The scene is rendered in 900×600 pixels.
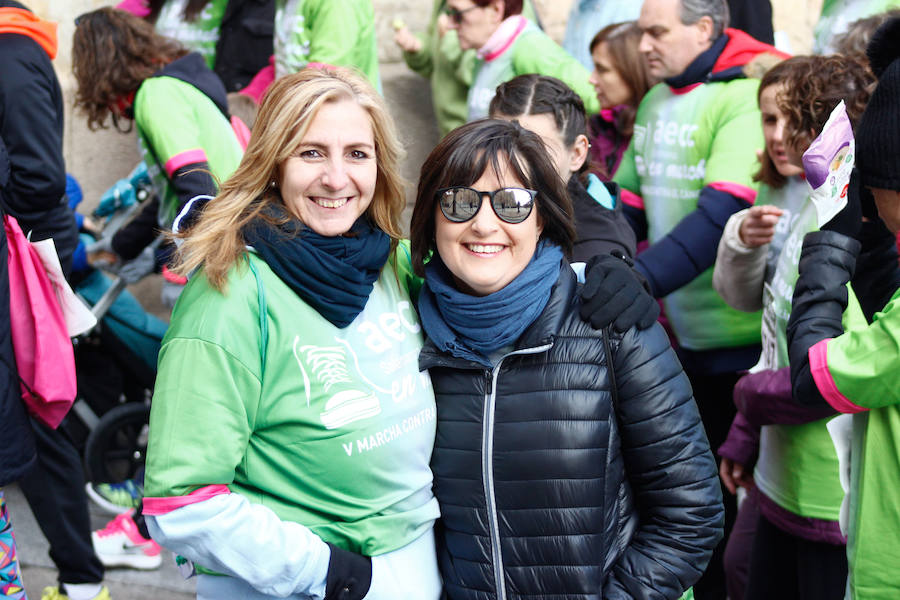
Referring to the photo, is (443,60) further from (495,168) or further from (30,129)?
(495,168)

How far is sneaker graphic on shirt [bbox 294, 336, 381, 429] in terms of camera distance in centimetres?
196

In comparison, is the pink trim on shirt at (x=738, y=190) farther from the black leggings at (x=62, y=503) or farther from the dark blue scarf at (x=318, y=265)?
the black leggings at (x=62, y=503)

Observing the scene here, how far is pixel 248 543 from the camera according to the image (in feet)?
6.09

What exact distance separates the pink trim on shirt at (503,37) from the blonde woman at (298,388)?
2418 millimetres

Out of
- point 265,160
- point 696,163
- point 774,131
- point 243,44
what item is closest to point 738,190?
point 696,163

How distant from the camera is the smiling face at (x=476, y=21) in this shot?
14.8 feet

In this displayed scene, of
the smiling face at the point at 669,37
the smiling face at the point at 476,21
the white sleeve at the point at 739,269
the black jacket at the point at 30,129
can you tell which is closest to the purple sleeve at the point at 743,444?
the white sleeve at the point at 739,269

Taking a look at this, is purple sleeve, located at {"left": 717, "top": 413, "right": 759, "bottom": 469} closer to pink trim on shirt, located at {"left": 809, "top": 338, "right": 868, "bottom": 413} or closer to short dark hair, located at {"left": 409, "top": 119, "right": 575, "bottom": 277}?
pink trim on shirt, located at {"left": 809, "top": 338, "right": 868, "bottom": 413}

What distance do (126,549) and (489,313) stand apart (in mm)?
2907

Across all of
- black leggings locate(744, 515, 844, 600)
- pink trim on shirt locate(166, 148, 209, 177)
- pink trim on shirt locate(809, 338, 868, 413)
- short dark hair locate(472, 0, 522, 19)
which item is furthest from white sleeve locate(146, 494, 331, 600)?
short dark hair locate(472, 0, 522, 19)

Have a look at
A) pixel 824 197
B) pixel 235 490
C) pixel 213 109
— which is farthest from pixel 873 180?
pixel 213 109

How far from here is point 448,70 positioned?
5059 mm

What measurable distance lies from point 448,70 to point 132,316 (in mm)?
2026

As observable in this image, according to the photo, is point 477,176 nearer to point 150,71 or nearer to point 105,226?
point 150,71
